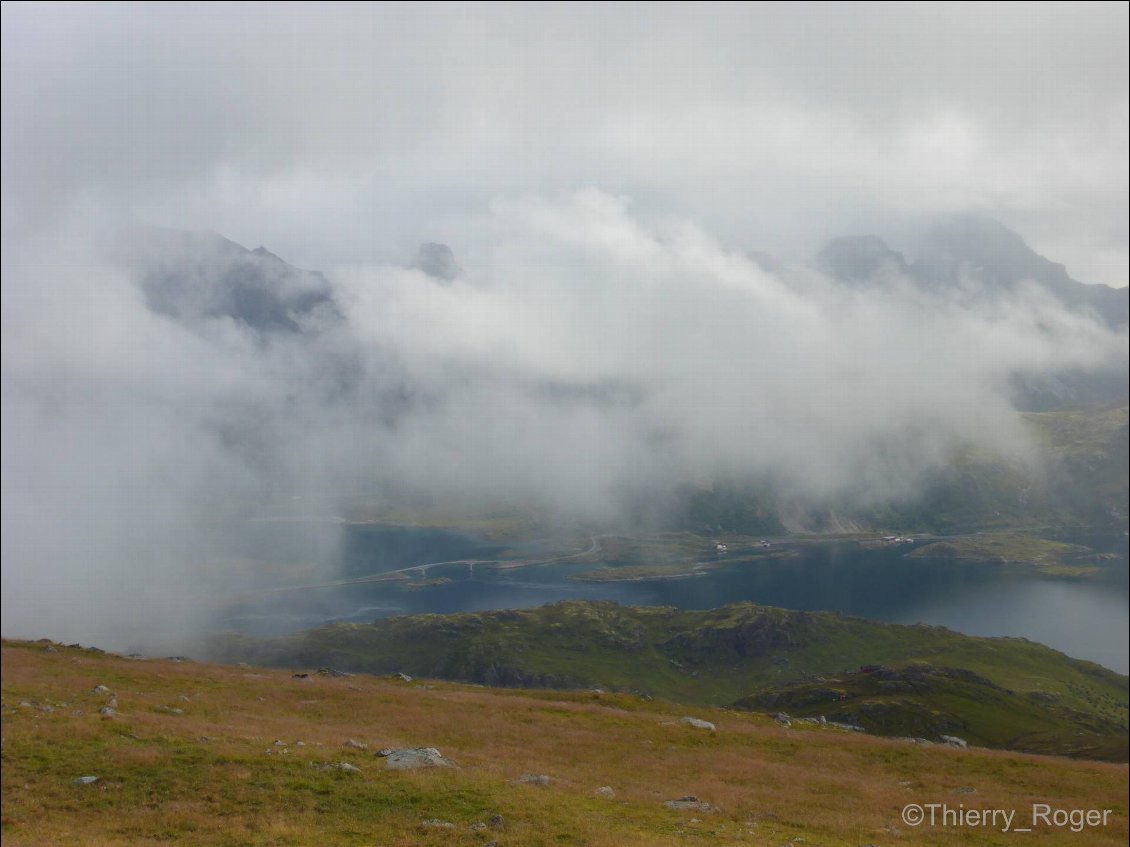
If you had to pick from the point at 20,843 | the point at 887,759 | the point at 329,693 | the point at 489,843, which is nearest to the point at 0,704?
the point at 329,693

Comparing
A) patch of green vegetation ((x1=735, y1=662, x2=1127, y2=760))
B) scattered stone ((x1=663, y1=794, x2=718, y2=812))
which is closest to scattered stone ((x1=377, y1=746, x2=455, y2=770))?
scattered stone ((x1=663, y1=794, x2=718, y2=812))

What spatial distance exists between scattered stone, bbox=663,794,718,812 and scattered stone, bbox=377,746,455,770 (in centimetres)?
1203

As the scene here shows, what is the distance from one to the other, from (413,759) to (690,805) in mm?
15071

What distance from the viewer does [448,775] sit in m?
35.0

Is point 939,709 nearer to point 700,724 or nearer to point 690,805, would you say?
point 700,724

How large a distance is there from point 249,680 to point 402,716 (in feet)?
88.0

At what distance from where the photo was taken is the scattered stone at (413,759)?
120 feet

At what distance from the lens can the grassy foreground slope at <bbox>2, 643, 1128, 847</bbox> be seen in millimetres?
28062

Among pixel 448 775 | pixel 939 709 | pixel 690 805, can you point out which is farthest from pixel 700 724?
pixel 939 709

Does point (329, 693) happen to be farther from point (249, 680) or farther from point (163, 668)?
point (163, 668)

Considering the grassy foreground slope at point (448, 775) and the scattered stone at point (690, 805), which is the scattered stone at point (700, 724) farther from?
the scattered stone at point (690, 805)

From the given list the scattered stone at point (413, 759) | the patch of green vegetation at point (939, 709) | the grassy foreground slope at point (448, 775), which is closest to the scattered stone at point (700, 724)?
the grassy foreground slope at point (448, 775)

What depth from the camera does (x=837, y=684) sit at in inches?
6339

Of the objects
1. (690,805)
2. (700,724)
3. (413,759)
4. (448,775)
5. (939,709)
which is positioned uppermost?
(448,775)
